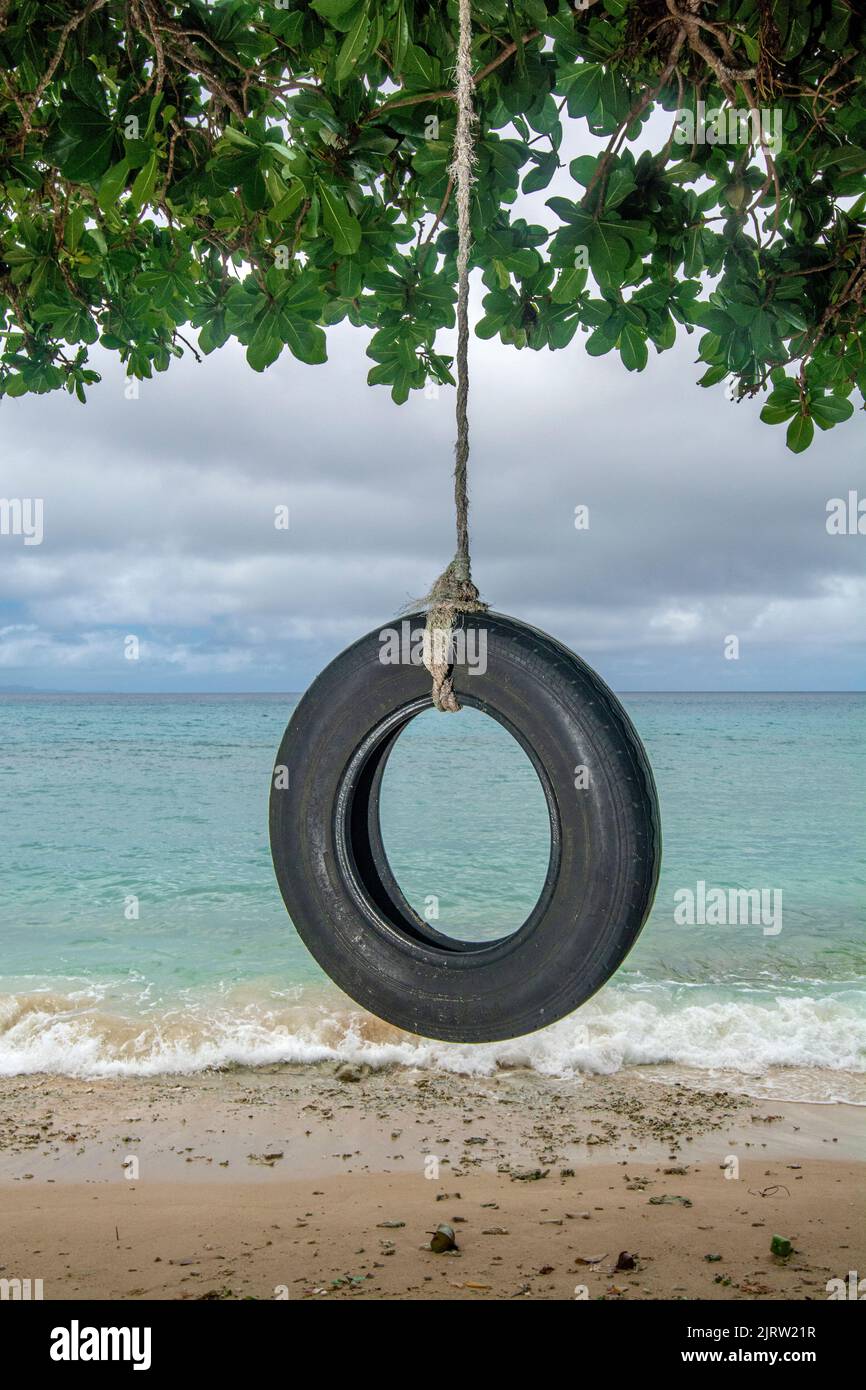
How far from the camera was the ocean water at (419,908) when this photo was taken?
6492mm

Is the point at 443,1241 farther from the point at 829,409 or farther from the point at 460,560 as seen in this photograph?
the point at 829,409

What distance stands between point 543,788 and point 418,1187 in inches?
137

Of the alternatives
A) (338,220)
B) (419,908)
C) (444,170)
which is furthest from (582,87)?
(419,908)

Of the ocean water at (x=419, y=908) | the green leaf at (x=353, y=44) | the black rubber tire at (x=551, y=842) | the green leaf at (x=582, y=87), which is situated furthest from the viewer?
the ocean water at (x=419, y=908)

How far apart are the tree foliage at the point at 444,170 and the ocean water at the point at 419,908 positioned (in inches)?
77.0

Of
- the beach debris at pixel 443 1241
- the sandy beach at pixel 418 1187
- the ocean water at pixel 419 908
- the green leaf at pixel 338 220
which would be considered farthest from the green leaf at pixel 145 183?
the beach debris at pixel 443 1241

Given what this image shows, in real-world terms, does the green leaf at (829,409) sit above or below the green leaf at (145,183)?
below

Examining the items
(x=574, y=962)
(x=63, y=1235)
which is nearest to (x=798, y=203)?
(x=574, y=962)

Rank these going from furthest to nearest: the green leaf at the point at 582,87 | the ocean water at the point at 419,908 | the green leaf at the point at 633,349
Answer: the ocean water at the point at 419,908 < the green leaf at the point at 633,349 < the green leaf at the point at 582,87

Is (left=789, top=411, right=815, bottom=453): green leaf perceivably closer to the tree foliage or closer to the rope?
the tree foliage

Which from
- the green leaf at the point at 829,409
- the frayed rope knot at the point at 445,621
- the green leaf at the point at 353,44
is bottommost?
the frayed rope knot at the point at 445,621

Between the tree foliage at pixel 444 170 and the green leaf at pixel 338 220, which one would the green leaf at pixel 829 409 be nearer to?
the tree foliage at pixel 444 170

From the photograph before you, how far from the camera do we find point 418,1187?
4.30 m

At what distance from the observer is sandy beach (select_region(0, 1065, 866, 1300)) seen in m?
3.41
